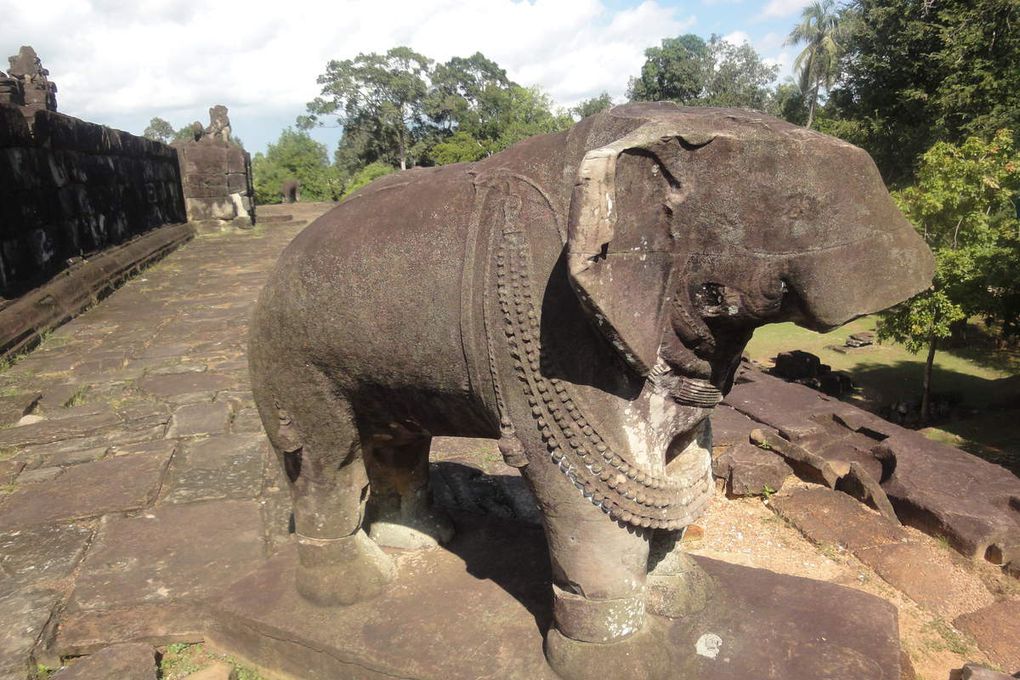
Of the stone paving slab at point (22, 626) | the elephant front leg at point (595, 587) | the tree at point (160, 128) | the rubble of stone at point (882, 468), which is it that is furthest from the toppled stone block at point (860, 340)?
the tree at point (160, 128)

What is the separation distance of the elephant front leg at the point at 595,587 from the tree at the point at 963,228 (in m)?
7.39

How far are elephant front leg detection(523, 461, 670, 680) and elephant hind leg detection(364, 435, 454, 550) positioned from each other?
3.05 ft

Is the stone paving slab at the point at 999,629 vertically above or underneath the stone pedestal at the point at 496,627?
underneath

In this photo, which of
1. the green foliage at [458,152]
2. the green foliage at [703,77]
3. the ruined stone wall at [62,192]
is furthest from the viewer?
the green foliage at [703,77]

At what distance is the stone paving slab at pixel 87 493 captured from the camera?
12.0 ft

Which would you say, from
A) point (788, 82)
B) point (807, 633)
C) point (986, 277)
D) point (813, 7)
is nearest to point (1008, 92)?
point (986, 277)

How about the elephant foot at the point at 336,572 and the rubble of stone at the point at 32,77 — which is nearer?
the elephant foot at the point at 336,572

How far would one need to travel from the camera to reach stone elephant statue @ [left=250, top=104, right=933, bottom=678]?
1542 millimetres

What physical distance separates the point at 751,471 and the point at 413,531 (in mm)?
2428

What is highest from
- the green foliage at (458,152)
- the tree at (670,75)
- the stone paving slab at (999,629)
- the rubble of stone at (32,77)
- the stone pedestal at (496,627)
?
the tree at (670,75)

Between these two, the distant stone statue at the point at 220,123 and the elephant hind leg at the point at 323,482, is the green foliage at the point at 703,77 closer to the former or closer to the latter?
the distant stone statue at the point at 220,123

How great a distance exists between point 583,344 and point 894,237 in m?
0.71

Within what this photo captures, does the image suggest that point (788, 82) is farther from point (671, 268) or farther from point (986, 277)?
point (671, 268)

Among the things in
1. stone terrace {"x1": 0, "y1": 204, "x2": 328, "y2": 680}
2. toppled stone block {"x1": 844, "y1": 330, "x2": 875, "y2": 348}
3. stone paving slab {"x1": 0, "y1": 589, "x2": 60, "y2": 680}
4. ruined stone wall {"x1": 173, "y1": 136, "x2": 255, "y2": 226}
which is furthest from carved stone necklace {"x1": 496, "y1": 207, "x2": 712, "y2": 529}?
ruined stone wall {"x1": 173, "y1": 136, "x2": 255, "y2": 226}
